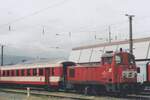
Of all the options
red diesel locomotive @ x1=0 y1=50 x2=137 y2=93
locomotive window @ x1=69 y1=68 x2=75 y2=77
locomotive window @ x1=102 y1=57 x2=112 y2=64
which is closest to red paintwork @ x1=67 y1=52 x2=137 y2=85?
red diesel locomotive @ x1=0 y1=50 x2=137 y2=93

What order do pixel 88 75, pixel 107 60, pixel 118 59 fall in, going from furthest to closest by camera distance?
pixel 88 75 < pixel 107 60 < pixel 118 59

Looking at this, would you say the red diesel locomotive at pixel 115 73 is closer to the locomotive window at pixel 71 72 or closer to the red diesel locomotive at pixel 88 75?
the red diesel locomotive at pixel 88 75

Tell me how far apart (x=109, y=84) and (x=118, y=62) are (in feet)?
5.88

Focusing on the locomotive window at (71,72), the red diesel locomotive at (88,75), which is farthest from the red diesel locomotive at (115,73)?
the locomotive window at (71,72)

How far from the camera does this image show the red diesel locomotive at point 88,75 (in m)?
29.6

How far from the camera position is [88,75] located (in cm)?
3306

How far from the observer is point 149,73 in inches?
1425

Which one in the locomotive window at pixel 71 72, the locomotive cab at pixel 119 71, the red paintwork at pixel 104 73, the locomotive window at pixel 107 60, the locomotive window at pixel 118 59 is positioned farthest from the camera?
the locomotive window at pixel 71 72

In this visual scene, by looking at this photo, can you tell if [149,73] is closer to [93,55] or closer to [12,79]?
[12,79]

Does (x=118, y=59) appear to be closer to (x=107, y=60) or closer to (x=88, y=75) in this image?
(x=107, y=60)

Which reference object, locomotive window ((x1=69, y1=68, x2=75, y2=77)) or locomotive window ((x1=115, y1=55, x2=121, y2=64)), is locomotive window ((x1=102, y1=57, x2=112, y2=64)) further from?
locomotive window ((x1=69, y1=68, x2=75, y2=77))

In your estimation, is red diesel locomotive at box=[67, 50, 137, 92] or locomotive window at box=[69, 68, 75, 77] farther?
locomotive window at box=[69, 68, 75, 77]

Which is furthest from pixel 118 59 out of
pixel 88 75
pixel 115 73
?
pixel 88 75

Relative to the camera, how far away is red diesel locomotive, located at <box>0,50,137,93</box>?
29.6m
